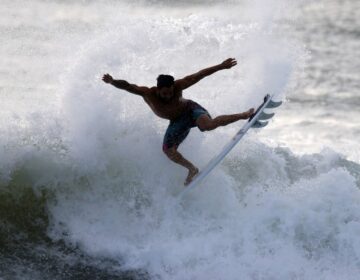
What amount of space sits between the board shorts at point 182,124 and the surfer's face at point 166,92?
43 centimetres

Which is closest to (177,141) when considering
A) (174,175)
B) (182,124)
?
(182,124)

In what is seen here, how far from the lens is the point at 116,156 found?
9.33 meters

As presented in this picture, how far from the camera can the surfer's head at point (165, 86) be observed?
796 cm

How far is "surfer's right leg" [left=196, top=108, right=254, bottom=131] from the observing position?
8047 millimetres

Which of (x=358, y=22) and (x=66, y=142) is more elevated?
(x=66, y=142)

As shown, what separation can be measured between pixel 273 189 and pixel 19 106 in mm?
4800

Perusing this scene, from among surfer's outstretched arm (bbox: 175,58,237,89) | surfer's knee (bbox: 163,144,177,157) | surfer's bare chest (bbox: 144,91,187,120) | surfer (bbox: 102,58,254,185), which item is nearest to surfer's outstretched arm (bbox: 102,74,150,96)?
surfer (bbox: 102,58,254,185)

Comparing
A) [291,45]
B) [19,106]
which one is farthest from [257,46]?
[19,106]

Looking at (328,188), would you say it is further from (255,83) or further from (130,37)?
(130,37)

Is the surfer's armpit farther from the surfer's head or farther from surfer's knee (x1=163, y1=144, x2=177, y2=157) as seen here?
surfer's knee (x1=163, y1=144, x2=177, y2=157)

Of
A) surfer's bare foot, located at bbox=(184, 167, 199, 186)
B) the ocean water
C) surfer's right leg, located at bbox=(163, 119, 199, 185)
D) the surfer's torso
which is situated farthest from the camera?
surfer's bare foot, located at bbox=(184, 167, 199, 186)

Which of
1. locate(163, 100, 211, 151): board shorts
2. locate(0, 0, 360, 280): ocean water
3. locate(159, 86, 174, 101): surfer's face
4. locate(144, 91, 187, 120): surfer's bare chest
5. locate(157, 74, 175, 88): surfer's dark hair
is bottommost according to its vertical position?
locate(0, 0, 360, 280): ocean water

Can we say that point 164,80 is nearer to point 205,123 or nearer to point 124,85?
point 124,85

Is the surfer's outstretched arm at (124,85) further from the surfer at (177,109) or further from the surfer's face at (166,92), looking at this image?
the surfer's face at (166,92)
